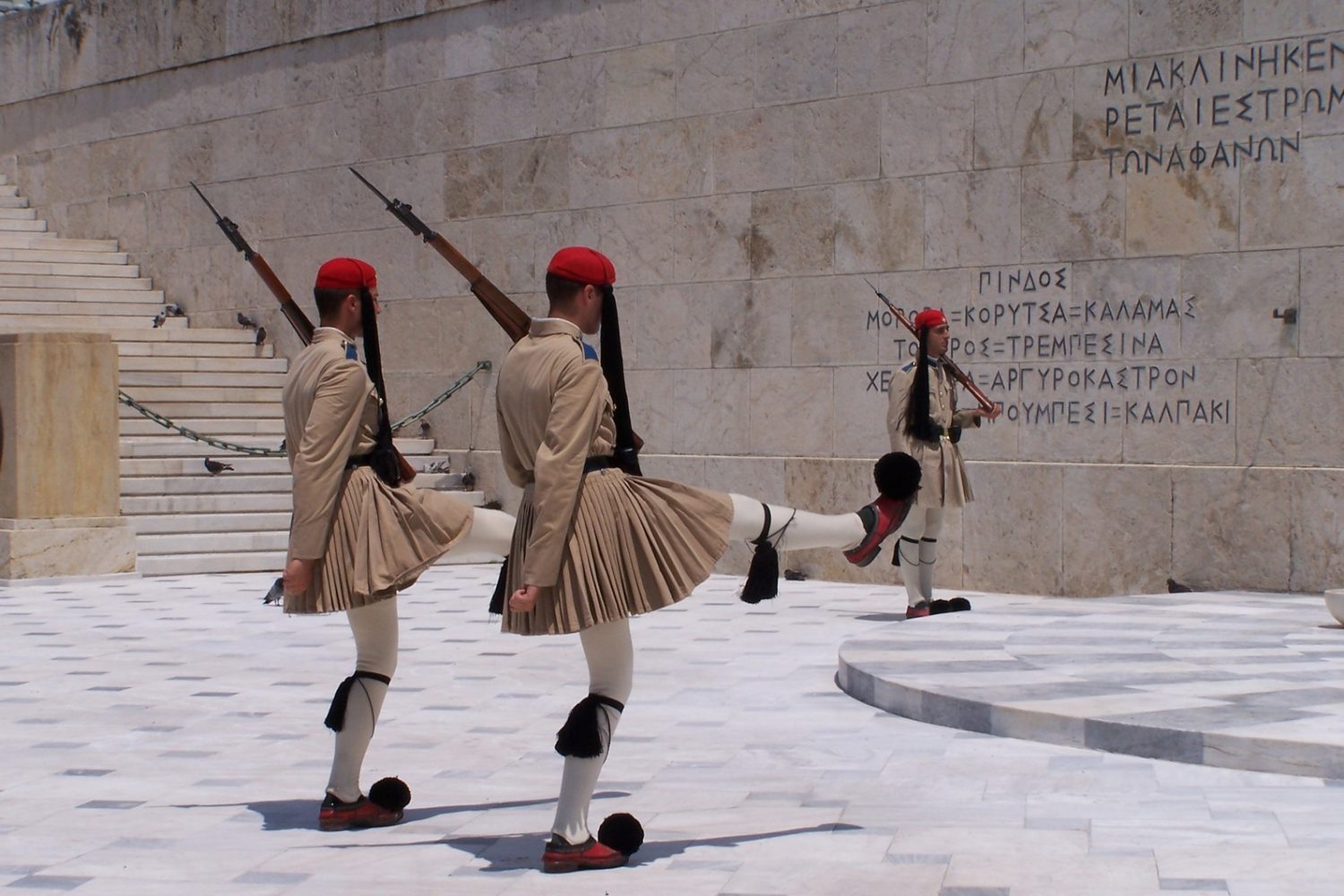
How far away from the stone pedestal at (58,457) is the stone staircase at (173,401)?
0.62 meters

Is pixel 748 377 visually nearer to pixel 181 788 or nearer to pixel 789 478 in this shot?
pixel 789 478

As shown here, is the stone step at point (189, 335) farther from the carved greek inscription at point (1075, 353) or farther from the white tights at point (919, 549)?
the white tights at point (919, 549)

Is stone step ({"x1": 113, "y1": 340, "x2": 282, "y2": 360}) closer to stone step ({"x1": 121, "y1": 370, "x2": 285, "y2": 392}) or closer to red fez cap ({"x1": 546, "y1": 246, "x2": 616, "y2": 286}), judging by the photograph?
stone step ({"x1": 121, "y1": 370, "x2": 285, "y2": 392})

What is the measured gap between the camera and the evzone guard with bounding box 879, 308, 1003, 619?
10.6 m

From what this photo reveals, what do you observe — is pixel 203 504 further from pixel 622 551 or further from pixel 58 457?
pixel 622 551

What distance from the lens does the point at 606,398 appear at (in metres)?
5.05

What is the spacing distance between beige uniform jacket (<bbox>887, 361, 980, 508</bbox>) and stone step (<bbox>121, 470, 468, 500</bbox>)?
5.18 m

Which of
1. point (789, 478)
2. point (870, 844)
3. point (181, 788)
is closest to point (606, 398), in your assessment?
point (870, 844)

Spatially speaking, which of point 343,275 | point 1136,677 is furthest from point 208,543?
point 343,275

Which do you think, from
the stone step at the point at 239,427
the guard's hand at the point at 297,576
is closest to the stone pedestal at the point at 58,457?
the stone step at the point at 239,427

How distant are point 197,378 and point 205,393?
0.26 m

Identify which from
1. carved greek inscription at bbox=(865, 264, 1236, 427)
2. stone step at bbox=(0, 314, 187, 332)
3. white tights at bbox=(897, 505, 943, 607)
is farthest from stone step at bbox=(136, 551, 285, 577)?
white tights at bbox=(897, 505, 943, 607)

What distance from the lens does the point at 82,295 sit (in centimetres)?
1859

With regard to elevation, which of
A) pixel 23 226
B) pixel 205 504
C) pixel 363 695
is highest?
pixel 23 226
